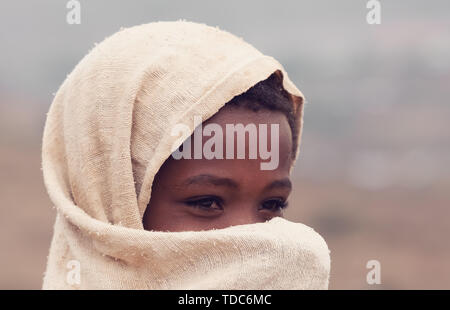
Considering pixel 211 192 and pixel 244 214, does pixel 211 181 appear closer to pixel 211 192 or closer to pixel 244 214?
pixel 211 192

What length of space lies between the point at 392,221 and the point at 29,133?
8.33m

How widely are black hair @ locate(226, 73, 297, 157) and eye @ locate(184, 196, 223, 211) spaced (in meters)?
0.31

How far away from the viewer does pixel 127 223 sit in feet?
8.16

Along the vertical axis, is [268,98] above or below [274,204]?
above

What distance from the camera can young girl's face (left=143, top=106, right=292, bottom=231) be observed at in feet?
8.10

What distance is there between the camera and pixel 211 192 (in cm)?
246

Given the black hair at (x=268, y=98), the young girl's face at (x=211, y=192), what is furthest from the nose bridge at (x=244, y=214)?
the black hair at (x=268, y=98)

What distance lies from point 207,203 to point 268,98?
1.40ft

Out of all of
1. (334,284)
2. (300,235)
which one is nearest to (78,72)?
(300,235)

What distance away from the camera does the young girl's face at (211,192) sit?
97.2 inches

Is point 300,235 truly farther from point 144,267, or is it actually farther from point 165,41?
point 165,41

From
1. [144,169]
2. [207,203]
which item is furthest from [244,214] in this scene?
[144,169]

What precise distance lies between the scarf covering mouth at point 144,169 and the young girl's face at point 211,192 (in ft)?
0.18

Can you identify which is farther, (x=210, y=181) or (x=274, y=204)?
(x=274, y=204)
